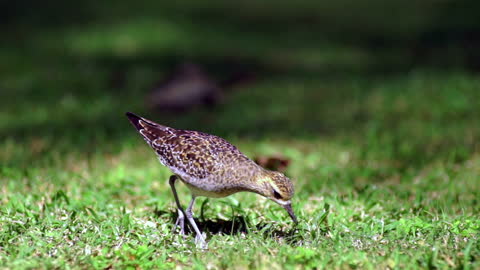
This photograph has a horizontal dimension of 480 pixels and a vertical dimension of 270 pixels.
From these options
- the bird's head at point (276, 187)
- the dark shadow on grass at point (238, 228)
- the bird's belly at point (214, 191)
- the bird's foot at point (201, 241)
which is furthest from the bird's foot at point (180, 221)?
the bird's head at point (276, 187)

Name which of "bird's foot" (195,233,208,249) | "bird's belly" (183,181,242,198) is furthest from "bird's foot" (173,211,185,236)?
"bird's belly" (183,181,242,198)

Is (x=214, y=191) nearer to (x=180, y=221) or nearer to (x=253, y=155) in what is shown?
(x=180, y=221)

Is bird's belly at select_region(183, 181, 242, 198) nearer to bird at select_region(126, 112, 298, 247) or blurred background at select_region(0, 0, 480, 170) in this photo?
bird at select_region(126, 112, 298, 247)

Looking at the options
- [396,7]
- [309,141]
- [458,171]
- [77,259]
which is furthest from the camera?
[396,7]

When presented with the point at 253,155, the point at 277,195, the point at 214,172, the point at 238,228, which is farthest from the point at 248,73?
the point at 277,195

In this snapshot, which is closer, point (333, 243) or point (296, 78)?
point (333, 243)

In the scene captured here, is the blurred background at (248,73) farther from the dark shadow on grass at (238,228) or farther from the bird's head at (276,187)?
the bird's head at (276,187)

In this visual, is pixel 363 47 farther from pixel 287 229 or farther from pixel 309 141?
pixel 287 229

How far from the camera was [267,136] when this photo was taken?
930cm

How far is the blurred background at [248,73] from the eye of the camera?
9.33m

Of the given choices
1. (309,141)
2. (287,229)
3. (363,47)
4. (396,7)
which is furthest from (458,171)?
(396,7)

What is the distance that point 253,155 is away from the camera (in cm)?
847

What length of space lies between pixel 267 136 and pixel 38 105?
12.1ft

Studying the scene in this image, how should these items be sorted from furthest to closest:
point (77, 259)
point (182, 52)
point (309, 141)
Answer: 1. point (182, 52)
2. point (309, 141)
3. point (77, 259)
